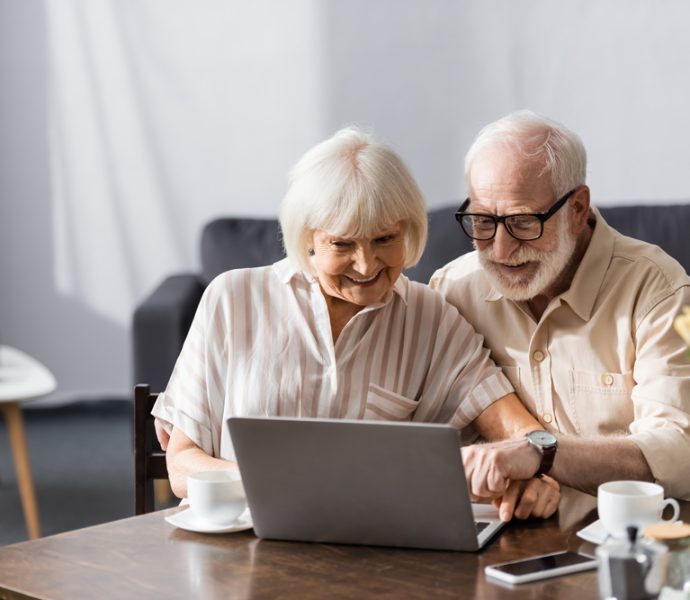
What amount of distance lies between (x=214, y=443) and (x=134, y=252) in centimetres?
325

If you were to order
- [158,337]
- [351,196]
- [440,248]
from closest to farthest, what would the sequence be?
[351,196], [440,248], [158,337]

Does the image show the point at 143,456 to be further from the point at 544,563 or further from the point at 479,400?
the point at 544,563

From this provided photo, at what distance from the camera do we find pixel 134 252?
201 inches

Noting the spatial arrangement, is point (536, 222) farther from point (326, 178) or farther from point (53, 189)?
point (53, 189)

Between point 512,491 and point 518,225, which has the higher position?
point 518,225

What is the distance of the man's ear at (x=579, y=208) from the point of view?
205 centimetres

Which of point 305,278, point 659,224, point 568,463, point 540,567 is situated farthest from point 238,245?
point 540,567

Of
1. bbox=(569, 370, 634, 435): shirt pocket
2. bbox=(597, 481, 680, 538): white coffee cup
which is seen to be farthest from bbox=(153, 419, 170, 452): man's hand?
bbox=(597, 481, 680, 538): white coffee cup

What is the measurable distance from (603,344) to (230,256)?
1774 millimetres

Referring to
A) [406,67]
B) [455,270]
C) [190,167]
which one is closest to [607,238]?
[455,270]

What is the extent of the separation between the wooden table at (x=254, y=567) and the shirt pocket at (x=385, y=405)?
44 centimetres

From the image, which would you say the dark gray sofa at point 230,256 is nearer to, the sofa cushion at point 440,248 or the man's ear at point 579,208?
the sofa cushion at point 440,248

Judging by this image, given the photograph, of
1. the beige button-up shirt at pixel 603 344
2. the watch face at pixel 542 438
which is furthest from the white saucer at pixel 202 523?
the beige button-up shirt at pixel 603 344

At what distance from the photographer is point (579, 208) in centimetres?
207
